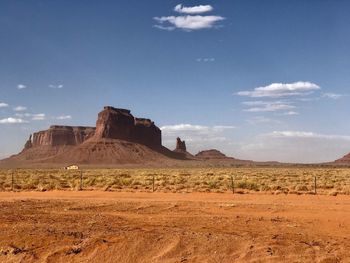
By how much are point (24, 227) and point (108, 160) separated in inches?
5244

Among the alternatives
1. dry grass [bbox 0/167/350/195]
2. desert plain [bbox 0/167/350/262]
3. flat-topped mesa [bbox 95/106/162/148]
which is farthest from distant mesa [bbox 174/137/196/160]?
desert plain [bbox 0/167/350/262]

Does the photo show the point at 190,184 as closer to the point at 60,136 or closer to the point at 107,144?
the point at 107,144

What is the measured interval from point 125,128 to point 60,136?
3957 cm

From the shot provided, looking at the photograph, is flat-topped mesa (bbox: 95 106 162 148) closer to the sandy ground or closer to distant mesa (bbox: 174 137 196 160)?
distant mesa (bbox: 174 137 196 160)

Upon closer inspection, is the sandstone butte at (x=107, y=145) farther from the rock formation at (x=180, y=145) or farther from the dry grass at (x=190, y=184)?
the dry grass at (x=190, y=184)

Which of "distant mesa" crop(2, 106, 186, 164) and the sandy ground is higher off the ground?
"distant mesa" crop(2, 106, 186, 164)

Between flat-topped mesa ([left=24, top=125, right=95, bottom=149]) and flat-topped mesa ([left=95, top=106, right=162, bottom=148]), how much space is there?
78.1 feet

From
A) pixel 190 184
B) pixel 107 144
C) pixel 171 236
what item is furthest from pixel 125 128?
pixel 171 236

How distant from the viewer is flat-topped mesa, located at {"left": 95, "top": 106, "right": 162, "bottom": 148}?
531 feet

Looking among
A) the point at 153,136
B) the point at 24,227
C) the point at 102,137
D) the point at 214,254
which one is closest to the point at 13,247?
the point at 24,227

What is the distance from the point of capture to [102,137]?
160125 millimetres

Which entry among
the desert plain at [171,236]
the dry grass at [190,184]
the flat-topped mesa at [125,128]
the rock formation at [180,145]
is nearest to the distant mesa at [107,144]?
the flat-topped mesa at [125,128]

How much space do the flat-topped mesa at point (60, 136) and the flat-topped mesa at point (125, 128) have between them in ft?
78.1

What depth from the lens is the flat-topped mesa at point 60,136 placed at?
190m
